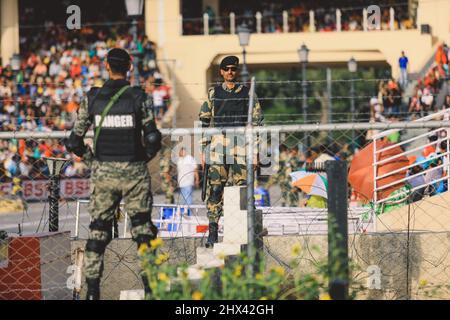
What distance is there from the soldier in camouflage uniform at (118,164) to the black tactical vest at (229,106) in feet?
5.67

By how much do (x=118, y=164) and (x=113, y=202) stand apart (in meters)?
0.28

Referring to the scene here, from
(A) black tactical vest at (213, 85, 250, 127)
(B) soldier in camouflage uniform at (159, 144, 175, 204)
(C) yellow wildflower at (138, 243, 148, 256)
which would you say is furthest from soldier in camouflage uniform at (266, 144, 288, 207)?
(C) yellow wildflower at (138, 243, 148, 256)

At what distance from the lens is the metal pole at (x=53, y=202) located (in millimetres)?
9367

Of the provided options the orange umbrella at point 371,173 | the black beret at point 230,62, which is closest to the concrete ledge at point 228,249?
the black beret at point 230,62

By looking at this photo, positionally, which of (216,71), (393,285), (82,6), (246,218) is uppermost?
(82,6)

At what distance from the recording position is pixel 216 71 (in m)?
39.5

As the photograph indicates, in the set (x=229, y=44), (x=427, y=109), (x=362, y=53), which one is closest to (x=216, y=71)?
(x=229, y=44)

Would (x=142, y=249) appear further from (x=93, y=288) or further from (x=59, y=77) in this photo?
→ (x=59, y=77)

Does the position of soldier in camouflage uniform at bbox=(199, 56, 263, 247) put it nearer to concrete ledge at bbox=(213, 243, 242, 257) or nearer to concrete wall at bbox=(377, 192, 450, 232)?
concrete ledge at bbox=(213, 243, 242, 257)

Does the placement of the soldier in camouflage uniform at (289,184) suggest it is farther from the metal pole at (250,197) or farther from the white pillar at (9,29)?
the white pillar at (9,29)

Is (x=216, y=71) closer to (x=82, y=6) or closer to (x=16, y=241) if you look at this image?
(x=82, y=6)
